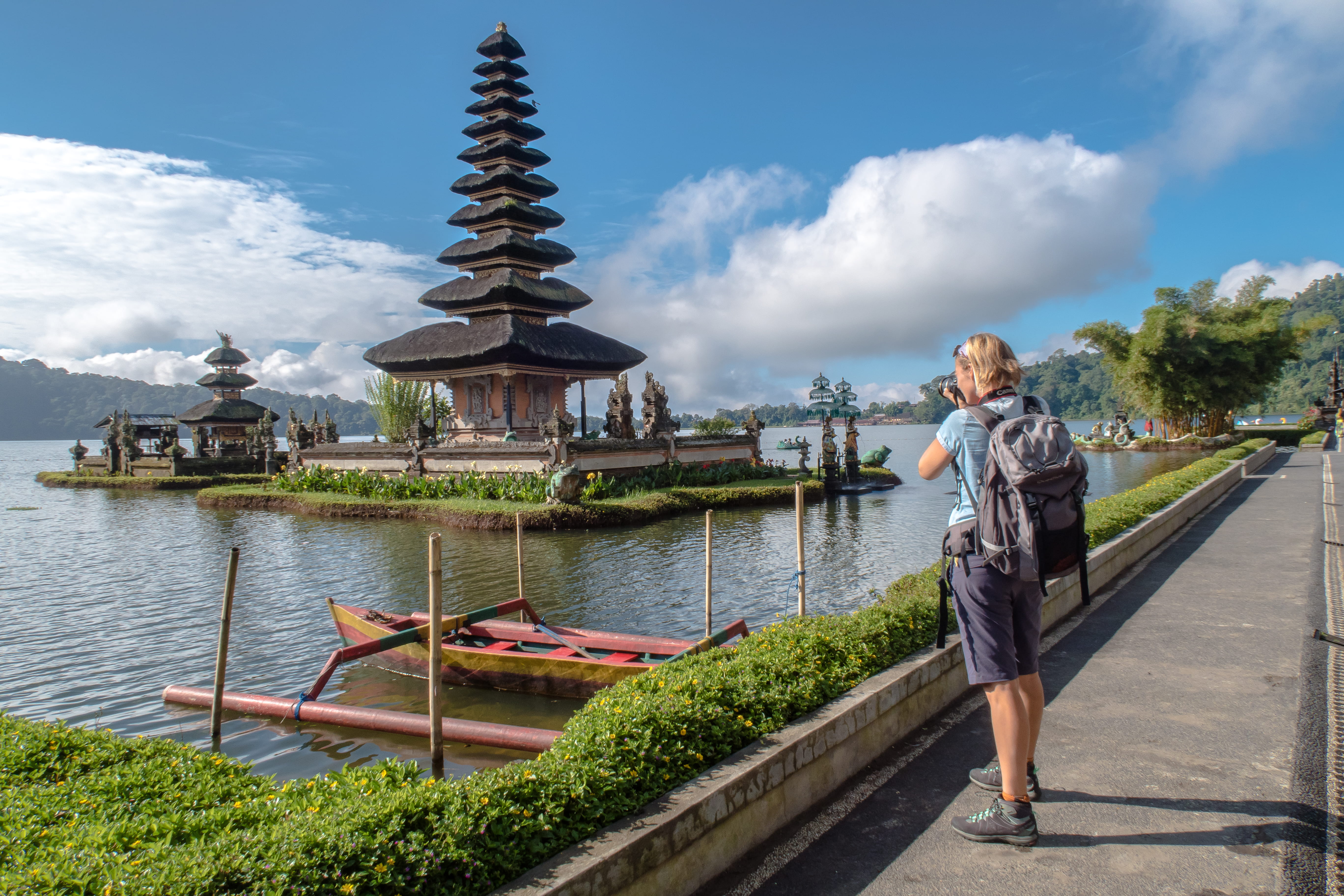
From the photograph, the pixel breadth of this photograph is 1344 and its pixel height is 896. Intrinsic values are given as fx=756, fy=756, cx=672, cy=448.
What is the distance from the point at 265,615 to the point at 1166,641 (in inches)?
491

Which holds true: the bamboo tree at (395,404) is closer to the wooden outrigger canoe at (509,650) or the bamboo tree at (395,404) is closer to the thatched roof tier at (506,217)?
the thatched roof tier at (506,217)

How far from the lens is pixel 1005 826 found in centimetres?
371

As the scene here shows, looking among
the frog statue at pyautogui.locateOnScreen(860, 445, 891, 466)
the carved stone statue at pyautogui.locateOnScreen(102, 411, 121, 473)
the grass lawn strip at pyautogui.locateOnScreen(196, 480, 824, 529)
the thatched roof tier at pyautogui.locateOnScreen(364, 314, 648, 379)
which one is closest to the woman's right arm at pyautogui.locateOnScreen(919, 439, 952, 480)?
the grass lawn strip at pyautogui.locateOnScreen(196, 480, 824, 529)

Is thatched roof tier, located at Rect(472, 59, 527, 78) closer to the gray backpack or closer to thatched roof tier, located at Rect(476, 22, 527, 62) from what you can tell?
thatched roof tier, located at Rect(476, 22, 527, 62)

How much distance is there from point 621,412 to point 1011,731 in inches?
1091

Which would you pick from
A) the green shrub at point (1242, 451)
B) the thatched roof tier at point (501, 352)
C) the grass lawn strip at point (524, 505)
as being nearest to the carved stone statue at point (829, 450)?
the grass lawn strip at point (524, 505)

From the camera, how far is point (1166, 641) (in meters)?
6.94

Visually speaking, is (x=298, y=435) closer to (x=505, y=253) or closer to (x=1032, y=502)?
(x=505, y=253)

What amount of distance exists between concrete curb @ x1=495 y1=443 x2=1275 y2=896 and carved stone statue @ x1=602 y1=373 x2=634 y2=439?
82.8ft

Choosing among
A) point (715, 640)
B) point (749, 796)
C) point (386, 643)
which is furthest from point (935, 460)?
point (386, 643)

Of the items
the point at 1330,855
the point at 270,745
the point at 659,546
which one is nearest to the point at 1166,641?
the point at 1330,855

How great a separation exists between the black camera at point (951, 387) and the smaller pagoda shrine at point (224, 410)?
185 feet

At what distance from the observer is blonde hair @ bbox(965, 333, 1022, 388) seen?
12.8 ft

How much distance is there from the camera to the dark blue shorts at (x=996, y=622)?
3643 millimetres
